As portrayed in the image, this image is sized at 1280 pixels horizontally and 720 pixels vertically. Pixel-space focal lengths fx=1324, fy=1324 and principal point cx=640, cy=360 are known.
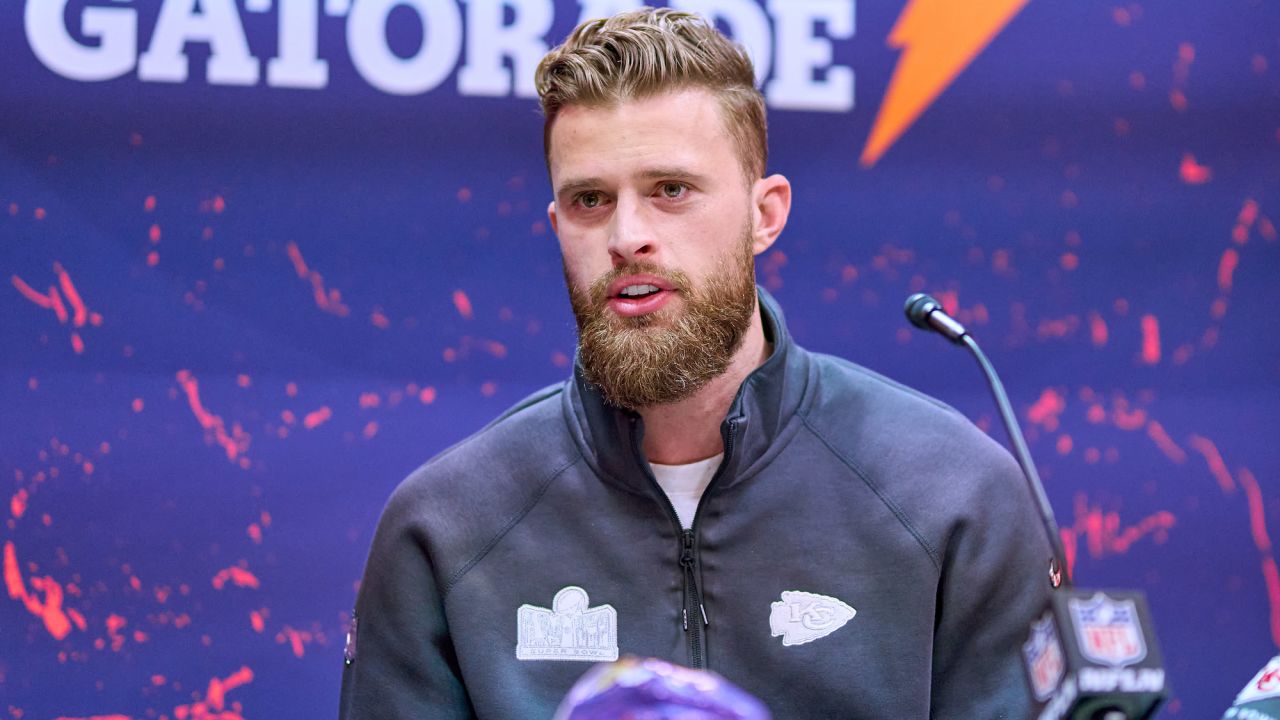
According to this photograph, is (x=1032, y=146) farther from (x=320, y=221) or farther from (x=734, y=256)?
(x=320, y=221)

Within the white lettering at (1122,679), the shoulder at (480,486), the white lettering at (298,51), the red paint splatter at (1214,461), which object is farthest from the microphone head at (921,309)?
the white lettering at (298,51)

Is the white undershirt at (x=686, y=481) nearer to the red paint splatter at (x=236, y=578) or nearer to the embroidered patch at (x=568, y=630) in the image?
the embroidered patch at (x=568, y=630)

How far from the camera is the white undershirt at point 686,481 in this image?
67.9 inches


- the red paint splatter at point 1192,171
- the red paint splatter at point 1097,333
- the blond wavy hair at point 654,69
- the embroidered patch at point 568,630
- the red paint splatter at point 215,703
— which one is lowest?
the red paint splatter at point 215,703

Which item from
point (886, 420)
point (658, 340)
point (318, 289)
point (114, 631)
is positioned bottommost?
point (114, 631)

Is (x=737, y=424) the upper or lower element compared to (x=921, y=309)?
lower

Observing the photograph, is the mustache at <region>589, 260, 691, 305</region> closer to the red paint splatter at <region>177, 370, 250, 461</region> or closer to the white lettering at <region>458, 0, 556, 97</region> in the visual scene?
the white lettering at <region>458, 0, 556, 97</region>

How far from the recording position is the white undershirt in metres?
1.72

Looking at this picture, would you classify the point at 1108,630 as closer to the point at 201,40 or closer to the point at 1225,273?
the point at 1225,273

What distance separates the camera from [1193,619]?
96.6 inches

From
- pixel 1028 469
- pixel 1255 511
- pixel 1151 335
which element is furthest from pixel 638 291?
pixel 1255 511

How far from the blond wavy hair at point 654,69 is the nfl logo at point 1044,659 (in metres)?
0.89

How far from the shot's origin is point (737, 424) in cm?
168

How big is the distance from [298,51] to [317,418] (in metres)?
0.65
